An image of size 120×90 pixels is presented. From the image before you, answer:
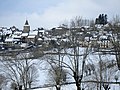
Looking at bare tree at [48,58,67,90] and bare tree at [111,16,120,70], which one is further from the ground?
bare tree at [111,16,120,70]

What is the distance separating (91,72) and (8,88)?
4141mm

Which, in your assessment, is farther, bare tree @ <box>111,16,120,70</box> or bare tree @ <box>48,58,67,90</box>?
bare tree @ <box>111,16,120,70</box>

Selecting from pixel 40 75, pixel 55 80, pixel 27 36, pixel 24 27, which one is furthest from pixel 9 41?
pixel 55 80

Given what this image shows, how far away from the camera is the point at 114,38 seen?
14.1 metres

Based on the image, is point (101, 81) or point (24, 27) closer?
point (101, 81)

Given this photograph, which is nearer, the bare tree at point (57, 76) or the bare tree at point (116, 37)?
the bare tree at point (57, 76)

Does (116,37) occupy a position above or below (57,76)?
above

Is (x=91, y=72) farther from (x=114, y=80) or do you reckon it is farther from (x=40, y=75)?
(x=40, y=75)

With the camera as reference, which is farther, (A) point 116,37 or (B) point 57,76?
(A) point 116,37

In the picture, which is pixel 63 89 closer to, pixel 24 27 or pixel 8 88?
pixel 8 88

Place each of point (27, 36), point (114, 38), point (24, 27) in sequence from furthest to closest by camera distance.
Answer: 1. point (24, 27)
2. point (27, 36)
3. point (114, 38)

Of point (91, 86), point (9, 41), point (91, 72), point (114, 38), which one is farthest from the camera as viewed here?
point (9, 41)

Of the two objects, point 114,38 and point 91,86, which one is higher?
point 114,38

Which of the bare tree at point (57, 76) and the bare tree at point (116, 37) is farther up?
the bare tree at point (116, 37)
